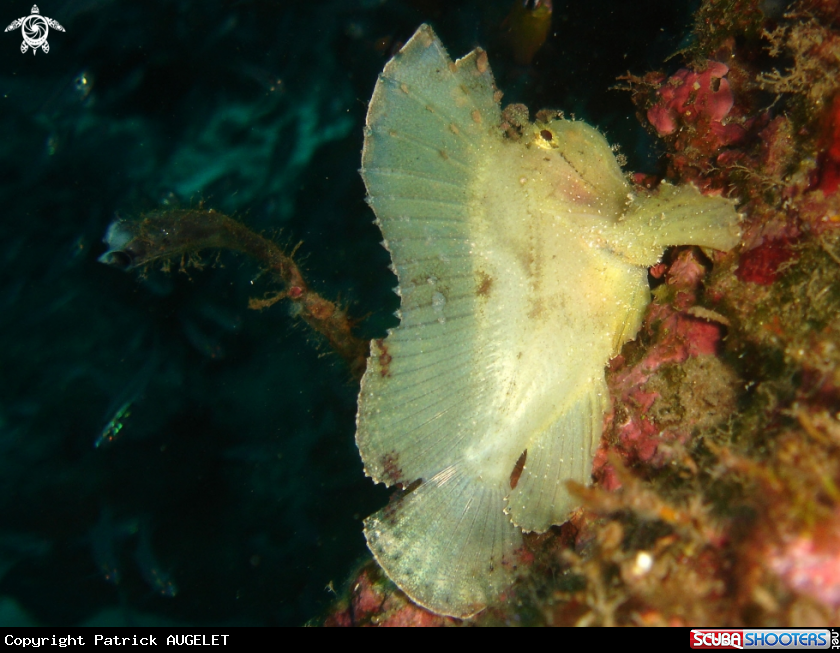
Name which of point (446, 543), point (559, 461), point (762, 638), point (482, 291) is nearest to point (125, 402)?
point (446, 543)

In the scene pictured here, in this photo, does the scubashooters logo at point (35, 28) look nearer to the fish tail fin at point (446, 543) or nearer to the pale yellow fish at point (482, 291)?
the pale yellow fish at point (482, 291)

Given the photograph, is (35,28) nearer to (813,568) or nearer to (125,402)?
(125,402)

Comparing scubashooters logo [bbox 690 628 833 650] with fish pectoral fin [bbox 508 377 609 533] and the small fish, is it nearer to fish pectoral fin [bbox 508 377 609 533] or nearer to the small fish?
fish pectoral fin [bbox 508 377 609 533]

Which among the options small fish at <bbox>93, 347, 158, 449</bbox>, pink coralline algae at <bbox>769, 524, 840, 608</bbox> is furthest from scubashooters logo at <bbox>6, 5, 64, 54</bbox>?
pink coralline algae at <bbox>769, 524, 840, 608</bbox>

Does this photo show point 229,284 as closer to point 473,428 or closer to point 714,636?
point 473,428

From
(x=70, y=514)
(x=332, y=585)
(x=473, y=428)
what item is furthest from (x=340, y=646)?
(x=70, y=514)
